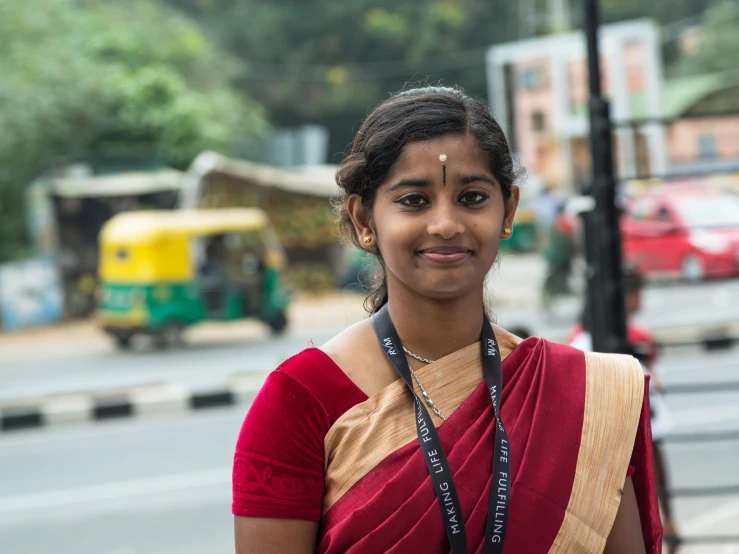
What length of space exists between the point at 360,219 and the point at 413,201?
13 cm

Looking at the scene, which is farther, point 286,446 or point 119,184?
point 119,184

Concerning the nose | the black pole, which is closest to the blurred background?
the black pole

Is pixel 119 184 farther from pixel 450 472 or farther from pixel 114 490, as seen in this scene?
pixel 450 472

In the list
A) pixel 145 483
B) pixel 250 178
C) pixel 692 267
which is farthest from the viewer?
pixel 250 178

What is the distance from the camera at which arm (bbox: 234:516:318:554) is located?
5.04 feet

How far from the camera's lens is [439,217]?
158 cm

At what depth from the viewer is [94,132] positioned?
19.9m

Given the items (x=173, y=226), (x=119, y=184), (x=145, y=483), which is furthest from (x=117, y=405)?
(x=119, y=184)

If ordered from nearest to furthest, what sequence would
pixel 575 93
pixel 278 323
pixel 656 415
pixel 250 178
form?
1. pixel 656 415
2. pixel 278 323
3. pixel 250 178
4. pixel 575 93

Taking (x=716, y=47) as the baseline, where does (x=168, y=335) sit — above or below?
below

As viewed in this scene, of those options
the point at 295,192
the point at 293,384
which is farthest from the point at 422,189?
the point at 295,192

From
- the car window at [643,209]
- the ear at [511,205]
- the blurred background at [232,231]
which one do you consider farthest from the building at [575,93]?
the ear at [511,205]

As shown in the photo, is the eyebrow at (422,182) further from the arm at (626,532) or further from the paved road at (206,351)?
the paved road at (206,351)

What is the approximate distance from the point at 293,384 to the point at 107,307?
1261 centimetres
